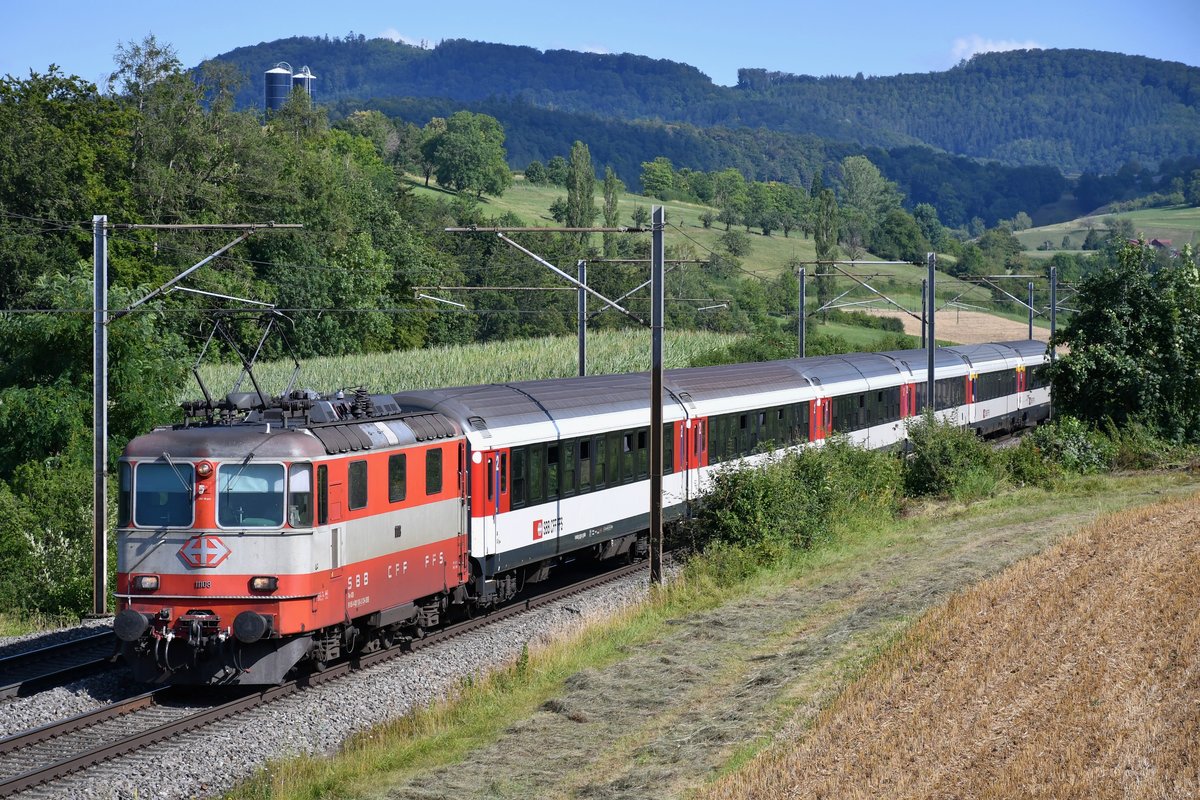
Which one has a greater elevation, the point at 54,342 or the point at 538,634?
the point at 54,342

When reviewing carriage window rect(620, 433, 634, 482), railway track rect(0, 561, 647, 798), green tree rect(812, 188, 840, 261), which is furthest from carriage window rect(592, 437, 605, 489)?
green tree rect(812, 188, 840, 261)

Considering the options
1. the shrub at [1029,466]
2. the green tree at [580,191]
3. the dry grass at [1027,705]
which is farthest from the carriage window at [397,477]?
the green tree at [580,191]

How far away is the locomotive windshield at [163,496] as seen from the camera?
16672 mm

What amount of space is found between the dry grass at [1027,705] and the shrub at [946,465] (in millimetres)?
15282

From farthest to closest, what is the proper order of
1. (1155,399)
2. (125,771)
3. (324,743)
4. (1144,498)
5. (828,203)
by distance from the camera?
1. (828,203)
2. (1155,399)
3. (1144,498)
4. (324,743)
5. (125,771)

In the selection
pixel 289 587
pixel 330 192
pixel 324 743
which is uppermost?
pixel 330 192

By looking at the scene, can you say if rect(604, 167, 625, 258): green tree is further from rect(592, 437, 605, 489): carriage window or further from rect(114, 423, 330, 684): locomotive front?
rect(114, 423, 330, 684): locomotive front

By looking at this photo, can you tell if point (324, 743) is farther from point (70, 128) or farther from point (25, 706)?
point (70, 128)

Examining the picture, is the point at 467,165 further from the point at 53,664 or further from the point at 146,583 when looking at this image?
the point at 146,583

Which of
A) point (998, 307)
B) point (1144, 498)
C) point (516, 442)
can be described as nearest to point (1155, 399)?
point (1144, 498)

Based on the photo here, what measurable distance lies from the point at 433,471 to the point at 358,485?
6.49 ft

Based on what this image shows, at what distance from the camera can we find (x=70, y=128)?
65.4 meters

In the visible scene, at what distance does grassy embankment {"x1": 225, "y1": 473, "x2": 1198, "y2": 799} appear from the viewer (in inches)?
515

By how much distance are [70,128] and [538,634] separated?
53.1 metres
